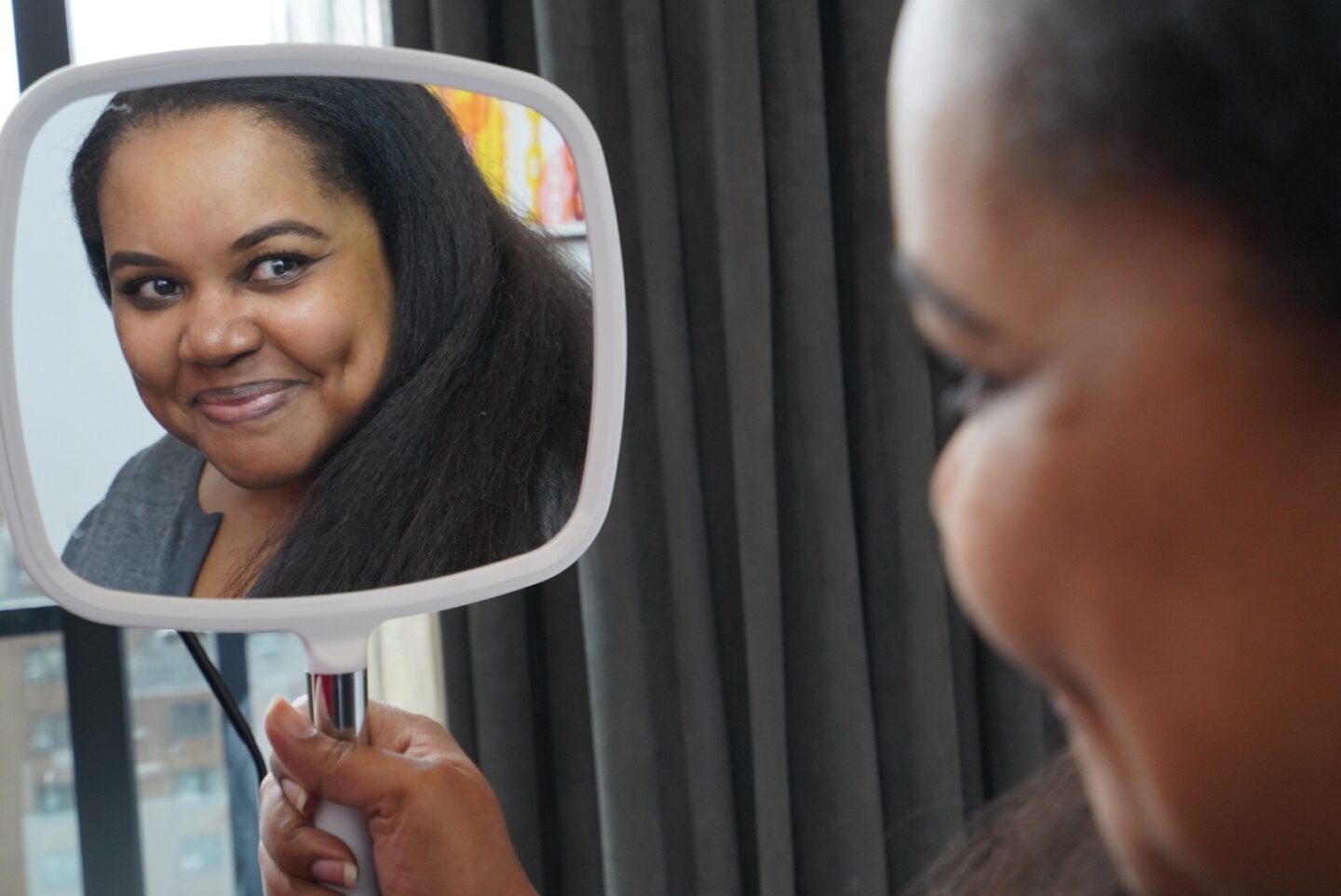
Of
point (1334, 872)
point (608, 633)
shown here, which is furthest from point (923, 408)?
point (1334, 872)

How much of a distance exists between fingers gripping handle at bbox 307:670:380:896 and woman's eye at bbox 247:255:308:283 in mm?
213

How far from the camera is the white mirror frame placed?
570 millimetres

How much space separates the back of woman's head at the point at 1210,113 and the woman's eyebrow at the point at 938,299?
0.14 feet

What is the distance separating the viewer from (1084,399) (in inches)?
11.6

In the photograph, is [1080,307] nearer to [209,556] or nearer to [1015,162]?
[1015,162]

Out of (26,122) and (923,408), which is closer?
(26,122)

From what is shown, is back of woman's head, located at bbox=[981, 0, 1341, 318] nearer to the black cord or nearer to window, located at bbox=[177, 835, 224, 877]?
the black cord

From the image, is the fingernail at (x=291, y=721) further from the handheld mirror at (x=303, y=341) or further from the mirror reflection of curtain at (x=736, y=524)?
the mirror reflection of curtain at (x=736, y=524)

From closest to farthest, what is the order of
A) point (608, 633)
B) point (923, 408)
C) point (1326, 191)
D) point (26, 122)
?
point (1326, 191) → point (26, 122) → point (608, 633) → point (923, 408)

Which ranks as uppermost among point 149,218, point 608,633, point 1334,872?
point 149,218

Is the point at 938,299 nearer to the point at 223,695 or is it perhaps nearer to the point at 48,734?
the point at 223,695

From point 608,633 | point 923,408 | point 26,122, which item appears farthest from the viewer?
point 923,408

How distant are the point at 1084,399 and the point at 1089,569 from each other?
0.04 metres

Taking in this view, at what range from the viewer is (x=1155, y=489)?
287 millimetres
